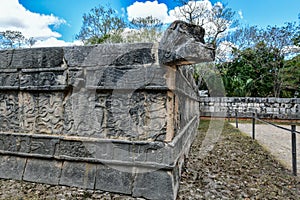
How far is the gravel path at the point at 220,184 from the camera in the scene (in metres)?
2.01

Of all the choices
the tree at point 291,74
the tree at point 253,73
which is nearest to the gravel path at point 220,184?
the tree at point 253,73

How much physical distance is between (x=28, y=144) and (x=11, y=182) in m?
0.45

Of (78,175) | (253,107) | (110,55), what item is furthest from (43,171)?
(253,107)

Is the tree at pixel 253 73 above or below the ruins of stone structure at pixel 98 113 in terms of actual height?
above

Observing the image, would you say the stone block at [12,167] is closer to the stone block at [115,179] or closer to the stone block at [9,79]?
the stone block at [9,79]

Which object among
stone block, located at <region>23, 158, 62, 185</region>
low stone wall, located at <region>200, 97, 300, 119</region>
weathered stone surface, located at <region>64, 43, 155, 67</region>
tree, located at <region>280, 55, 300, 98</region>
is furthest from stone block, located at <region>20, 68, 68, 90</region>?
tree, located at <region>280, 55, 300, 98</region>

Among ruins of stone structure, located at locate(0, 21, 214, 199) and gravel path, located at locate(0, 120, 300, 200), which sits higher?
ruins of stone structure, located at locate(0, 21, 214, 199)

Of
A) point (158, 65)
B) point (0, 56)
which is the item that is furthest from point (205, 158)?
point (0, 56)

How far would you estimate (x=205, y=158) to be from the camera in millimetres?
3393

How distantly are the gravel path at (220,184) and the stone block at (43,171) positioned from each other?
0.06m

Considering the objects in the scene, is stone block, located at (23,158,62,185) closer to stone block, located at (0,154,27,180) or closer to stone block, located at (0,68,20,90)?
stone block, located at (0,154,27,180)

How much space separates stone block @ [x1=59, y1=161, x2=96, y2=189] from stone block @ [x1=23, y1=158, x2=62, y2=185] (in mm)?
75

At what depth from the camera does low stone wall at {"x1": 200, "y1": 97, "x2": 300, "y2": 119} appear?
10156 millimetres

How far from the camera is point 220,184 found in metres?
2.33
